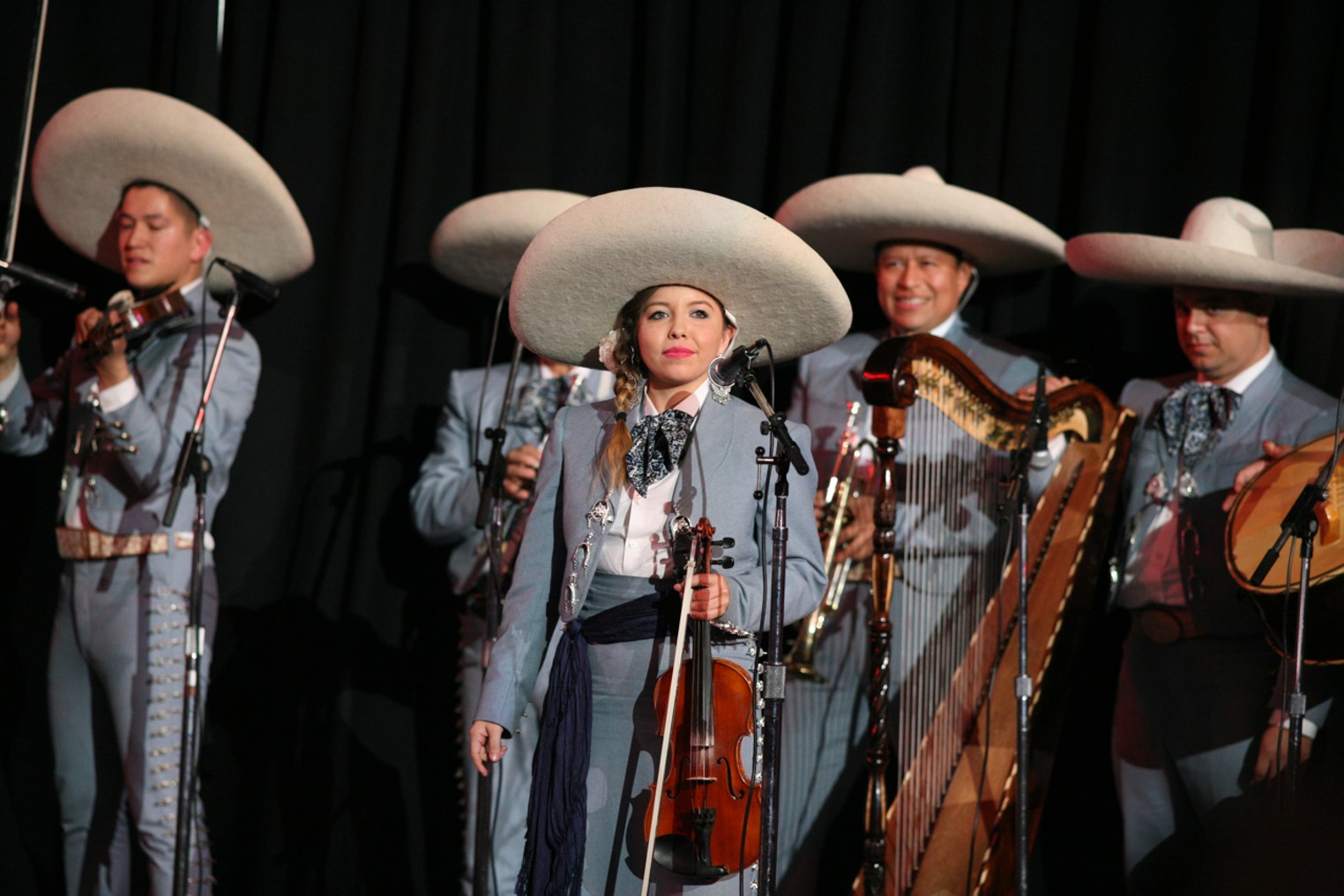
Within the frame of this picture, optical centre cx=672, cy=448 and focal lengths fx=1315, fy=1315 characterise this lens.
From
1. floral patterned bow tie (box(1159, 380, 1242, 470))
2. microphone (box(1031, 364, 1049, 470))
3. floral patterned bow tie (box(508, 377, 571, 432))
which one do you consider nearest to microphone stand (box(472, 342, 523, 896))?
floral patterned bow tie (box(508, 377, 571, 432))

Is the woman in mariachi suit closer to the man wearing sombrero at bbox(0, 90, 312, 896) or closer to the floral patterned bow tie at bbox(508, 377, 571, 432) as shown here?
the floral patterned bow tie at bbox(508, 377, 571, 432)

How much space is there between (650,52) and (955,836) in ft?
8.51

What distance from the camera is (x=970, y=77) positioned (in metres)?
4.05

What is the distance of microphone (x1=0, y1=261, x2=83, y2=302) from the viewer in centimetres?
320

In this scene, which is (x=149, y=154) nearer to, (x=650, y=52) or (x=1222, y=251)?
(x=650, y=52)

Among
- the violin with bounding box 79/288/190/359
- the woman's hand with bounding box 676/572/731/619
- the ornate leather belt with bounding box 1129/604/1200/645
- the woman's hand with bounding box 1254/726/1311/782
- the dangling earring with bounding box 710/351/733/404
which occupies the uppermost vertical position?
the violin with bounding box 79/288/190/359

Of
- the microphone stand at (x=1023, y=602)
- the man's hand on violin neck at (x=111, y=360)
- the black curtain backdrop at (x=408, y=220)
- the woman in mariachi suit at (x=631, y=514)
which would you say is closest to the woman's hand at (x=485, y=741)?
the woman in mariachi suit at (x=631, y=514)

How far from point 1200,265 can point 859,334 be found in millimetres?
964

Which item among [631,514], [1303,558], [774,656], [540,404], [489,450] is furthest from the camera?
[489,450]

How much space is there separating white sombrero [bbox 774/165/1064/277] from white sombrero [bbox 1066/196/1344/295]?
0.16 meters

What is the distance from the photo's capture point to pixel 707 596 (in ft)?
7.25

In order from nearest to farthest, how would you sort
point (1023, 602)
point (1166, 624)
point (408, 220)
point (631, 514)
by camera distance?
point (631, 514), point (1023, 602), point (1166, 624), point (408, 220)

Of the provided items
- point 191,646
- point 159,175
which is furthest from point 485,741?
point 159,175

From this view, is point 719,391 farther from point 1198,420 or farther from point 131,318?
point 131,318
